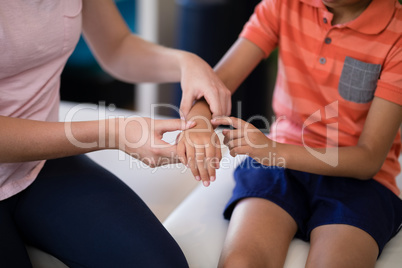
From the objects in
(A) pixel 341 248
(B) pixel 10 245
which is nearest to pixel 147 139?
(B) pixel 10 245

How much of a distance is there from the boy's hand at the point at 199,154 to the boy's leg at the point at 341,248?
9.7 inches

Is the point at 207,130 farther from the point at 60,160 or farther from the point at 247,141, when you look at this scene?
the point at 60,160

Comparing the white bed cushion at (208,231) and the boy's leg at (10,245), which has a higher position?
the boy's leg at (10,245)

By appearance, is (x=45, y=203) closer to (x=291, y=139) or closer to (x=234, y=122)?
(x=234, y=122)

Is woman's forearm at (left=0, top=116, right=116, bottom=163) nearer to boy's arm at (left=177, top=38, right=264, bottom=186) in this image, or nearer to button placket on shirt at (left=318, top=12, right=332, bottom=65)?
boy's arm at (left=177, top=38, right=264, bottom=186)

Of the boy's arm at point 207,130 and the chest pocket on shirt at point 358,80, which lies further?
the chest pocket on shirt at point 358,80

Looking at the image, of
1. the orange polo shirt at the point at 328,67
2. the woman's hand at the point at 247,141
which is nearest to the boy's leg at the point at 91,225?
the woman's hand at the point at 247,141

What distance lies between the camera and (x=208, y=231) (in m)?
1.00

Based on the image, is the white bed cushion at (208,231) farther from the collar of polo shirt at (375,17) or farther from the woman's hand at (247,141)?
the collar of polo shirt at (375,17)

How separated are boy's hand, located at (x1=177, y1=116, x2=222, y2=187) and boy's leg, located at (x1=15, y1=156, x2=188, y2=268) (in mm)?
140

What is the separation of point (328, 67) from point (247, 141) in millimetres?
314

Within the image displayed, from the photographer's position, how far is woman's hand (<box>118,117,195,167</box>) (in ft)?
2.78

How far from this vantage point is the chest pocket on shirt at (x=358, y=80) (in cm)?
104

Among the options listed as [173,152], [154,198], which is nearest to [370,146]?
[173,152]
